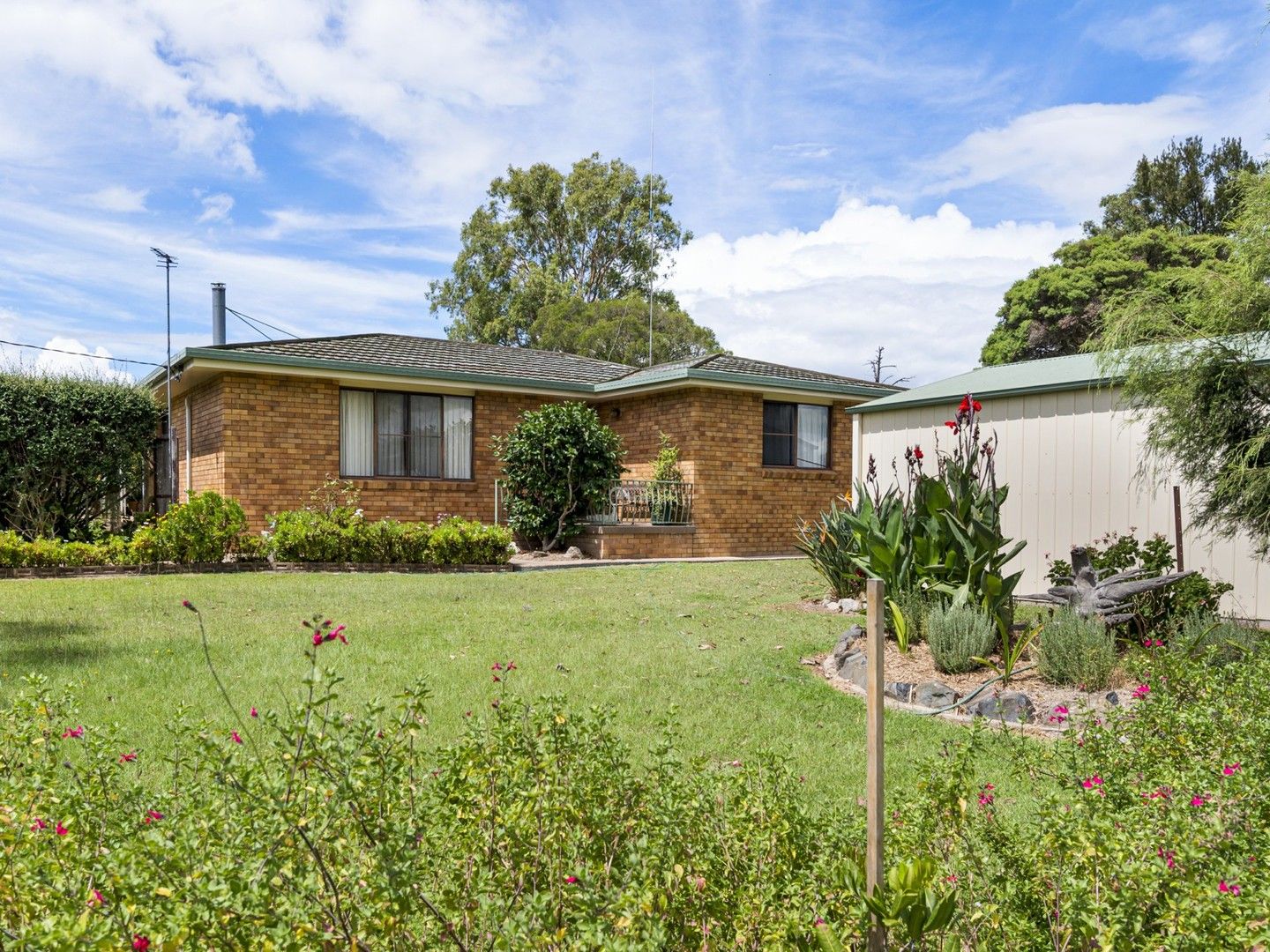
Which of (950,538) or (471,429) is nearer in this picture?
(950,538)

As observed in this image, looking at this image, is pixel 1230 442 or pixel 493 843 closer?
pixel 493 843

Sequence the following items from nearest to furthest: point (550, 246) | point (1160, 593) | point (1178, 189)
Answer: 1. point (1160, 593)
2. point (1178, 189)
3. point (550, 246)

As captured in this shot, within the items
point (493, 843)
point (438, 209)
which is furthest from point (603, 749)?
point (438, 209)

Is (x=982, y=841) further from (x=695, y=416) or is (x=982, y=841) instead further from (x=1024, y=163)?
(x=1024, y=163)

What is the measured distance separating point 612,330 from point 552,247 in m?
7.03

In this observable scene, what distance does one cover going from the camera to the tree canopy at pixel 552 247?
127ft

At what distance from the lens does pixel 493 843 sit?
2.38 meters

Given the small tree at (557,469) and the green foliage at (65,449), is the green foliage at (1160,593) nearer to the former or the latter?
the small tree at (557,469)

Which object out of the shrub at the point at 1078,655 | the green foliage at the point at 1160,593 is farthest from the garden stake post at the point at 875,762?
the green foliage at the point at 1160,593

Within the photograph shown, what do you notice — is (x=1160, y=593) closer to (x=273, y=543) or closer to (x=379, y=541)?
(x=379, y=541)

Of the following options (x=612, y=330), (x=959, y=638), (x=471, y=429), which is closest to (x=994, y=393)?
(x=959, y=638)

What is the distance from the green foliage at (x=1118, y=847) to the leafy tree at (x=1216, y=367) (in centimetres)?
395

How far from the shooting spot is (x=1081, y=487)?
9703 millimetres

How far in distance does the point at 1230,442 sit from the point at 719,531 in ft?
37.5
